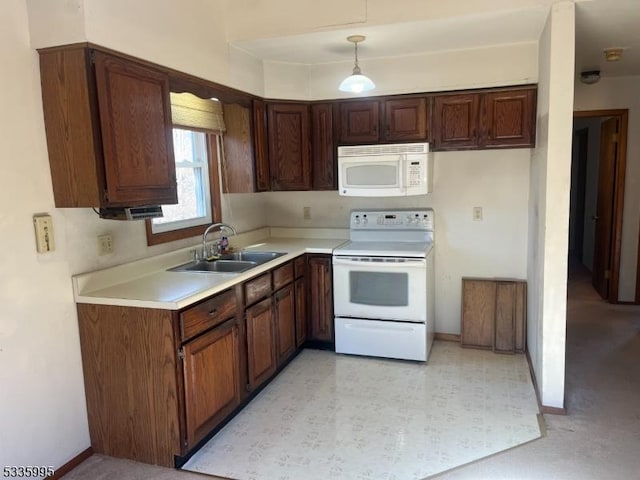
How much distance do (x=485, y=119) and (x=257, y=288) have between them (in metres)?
2.13

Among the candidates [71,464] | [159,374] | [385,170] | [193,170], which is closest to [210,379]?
[159,374]

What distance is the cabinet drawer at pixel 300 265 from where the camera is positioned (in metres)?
3.65

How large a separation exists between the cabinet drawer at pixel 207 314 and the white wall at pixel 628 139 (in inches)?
160

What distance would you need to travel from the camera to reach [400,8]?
2848mm

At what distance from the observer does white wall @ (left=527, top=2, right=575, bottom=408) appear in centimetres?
259

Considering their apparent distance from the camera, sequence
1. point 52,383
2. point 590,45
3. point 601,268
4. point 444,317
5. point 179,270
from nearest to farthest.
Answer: point 52,383
point 179,270
point 590,45
point 444,317
point 601,268

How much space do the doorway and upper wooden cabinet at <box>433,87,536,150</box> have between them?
162cm

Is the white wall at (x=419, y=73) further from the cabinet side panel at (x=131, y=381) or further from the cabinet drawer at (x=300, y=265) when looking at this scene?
the cabinet side panel at (x=131, y=381)

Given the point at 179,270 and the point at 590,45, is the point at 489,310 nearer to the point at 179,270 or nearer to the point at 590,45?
the point at 590,45

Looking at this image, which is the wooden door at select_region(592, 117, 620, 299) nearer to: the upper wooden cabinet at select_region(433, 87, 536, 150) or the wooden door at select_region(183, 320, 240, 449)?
the upper wooden cabinet at select_region(433, 87, 536, 150)

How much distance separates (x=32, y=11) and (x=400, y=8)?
1.98 meters

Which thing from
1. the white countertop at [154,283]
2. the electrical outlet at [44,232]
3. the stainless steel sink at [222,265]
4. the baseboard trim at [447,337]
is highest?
the electrical outlet at [44,232]

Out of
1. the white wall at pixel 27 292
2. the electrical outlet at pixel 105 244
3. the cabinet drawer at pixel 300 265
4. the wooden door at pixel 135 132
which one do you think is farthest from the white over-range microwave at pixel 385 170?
the white wall at pixel 27 292

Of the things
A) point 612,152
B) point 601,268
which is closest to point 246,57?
point 612,152
